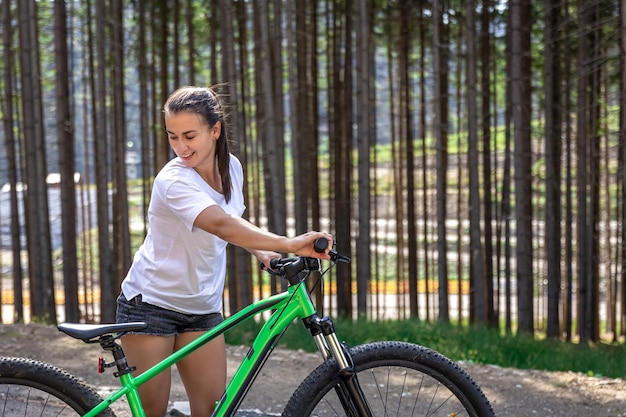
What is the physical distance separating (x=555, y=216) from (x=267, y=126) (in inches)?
159

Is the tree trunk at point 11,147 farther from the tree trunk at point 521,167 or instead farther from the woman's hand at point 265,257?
the woman's hand at point 265,257

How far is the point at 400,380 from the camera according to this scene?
8.14 ft

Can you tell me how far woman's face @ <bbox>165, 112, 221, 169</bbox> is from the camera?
253 centimetres

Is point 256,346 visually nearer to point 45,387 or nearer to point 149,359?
point 149,359

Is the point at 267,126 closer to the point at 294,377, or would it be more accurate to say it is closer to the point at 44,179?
the point at 44,179

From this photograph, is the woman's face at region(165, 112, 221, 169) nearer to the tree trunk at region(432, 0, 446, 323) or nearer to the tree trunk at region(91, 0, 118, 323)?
the tree trunk at region(432, 0, 446, 323)

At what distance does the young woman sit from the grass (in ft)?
12.3

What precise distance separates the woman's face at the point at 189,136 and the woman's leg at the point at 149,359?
0.56m

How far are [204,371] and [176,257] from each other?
386 millimetres

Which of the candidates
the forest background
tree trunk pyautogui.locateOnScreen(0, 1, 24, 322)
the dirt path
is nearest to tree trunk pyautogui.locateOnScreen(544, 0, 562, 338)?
the forest background

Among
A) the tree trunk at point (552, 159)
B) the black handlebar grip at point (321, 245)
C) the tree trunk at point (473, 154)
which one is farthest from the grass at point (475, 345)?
the black handlebar grip at point (321, 245)

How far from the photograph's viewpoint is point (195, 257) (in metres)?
2.58

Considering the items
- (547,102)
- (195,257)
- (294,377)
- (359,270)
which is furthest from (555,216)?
(195,257)

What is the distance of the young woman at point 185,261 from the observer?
2529 mm
